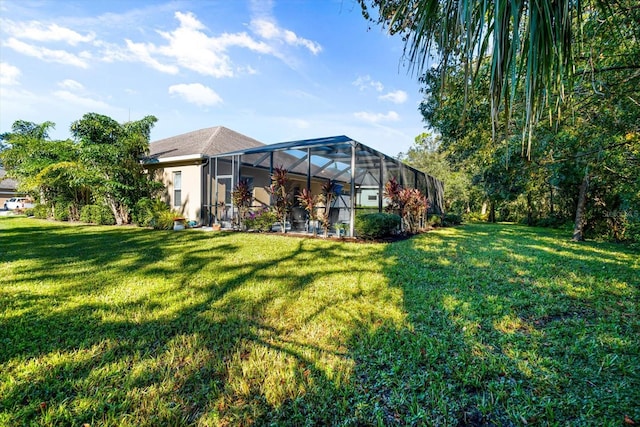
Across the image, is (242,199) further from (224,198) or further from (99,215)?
(99,215)

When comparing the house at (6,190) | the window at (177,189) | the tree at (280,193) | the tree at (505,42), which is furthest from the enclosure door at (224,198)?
the house at (6,190)

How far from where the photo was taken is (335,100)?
9102 mm

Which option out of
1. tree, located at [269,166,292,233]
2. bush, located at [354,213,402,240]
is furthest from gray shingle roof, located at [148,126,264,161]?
bush, located at [354,213,402,240]

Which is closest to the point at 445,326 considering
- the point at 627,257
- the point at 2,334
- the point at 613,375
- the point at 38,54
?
the point at 613,375

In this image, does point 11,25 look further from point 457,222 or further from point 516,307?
point 457,222

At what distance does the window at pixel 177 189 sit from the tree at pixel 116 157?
75 cm

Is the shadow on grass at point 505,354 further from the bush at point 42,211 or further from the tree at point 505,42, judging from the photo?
the bush at point 42,211

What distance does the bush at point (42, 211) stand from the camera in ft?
52.4

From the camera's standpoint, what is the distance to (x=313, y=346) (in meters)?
2.42

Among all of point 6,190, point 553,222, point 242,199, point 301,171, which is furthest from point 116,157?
point 6,190

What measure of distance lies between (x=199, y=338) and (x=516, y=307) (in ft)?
11.9

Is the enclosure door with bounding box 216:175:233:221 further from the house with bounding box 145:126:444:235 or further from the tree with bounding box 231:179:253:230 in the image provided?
the tree with bounding box 231:179:253:230

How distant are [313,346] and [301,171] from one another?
1284 centimetres

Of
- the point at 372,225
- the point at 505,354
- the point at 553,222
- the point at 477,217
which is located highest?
the point at 372,225
